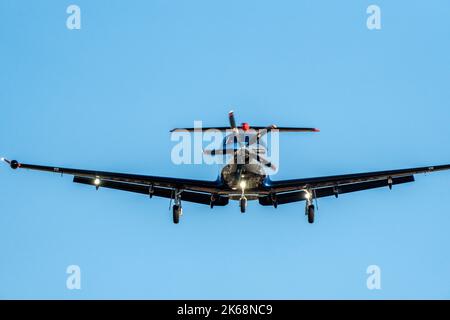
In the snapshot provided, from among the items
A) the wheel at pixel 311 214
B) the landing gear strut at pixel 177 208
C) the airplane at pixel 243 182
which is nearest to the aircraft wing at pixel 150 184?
the airplane at pixel 243 182

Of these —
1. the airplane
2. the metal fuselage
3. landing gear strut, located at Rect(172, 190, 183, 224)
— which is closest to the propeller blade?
the airplane

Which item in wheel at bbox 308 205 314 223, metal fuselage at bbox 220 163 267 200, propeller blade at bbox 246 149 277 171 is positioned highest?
propeller blade at bbox 246 149 277 171

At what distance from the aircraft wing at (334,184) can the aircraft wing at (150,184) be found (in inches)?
139

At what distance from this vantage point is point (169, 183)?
157 ft

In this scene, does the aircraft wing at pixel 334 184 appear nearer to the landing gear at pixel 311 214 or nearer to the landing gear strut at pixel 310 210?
the landing gear strut at pixel 310 210

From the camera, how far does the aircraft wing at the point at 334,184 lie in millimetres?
47281

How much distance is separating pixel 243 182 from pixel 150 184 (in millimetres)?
6679

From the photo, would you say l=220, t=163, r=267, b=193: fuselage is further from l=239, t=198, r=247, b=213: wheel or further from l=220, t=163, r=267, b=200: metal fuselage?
l=239, t=198, r=247, b=213: wheel

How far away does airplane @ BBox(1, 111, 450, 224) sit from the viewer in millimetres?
44750
